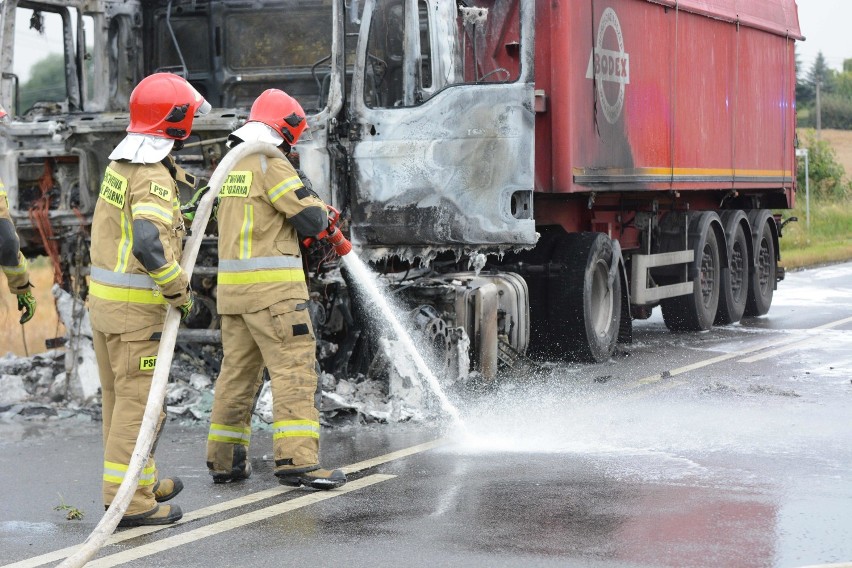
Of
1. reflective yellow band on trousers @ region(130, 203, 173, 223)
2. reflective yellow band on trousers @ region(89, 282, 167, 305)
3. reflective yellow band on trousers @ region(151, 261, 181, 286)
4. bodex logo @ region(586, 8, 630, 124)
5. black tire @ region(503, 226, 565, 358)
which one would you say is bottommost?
black tire @ region(503, 226, 565, 358)

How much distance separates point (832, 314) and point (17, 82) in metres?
9.85

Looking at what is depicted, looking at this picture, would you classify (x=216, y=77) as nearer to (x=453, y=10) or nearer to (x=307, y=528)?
(x=453, y=10)

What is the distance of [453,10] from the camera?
1056cm

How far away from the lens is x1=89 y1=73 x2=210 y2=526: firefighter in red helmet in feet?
21.0

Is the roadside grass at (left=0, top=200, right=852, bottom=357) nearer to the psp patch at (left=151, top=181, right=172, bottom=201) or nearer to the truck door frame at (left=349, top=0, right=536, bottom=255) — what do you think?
the truck door frame at (left=349, top=0, right=536, bottom=255)

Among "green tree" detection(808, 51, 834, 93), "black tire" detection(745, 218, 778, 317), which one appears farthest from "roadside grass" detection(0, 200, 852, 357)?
"green tree" detection(808, 51, 834, 93)

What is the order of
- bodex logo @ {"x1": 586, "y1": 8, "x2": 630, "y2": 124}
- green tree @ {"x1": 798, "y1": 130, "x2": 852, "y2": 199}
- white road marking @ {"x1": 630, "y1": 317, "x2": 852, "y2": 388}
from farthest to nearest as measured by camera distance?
1. green tree @ {"x1": 798, "y1": 130, "x2": 852, "y2": 199}
2. bodex logo @ {"x1": 586, "y1": 8, "x2": 630, "y2": 124}
3. white road marking @ {"x1": 630, "y1": 317, "x2": 852, "y2": 388}

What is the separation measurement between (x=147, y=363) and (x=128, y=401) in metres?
0.19

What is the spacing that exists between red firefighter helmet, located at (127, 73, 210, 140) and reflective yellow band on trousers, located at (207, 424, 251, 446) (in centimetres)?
158

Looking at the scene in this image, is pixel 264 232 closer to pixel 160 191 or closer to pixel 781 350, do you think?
pixel 160 191

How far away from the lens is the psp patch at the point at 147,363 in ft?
21.4

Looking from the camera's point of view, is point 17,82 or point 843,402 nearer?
point 843,402

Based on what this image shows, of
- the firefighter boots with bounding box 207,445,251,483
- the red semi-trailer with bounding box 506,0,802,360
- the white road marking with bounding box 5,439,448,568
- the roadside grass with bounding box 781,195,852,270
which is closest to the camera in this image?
the white road marking with bounding box 5,439,448,568

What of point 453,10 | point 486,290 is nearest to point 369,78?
point 453,10
